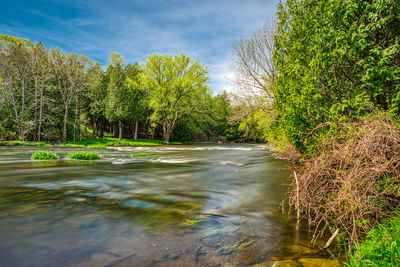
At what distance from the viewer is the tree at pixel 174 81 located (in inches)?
1464

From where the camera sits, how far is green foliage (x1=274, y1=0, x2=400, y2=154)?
20.3 ft

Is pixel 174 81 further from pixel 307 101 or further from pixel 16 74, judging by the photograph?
pixel 307 101

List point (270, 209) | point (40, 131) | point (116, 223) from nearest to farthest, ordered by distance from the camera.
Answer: point (116, 223) → point (270, 209) → point (40, 131)

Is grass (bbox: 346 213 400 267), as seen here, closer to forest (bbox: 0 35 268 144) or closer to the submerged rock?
the submerged rock

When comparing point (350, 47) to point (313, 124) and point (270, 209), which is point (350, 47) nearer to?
point (313, 124)

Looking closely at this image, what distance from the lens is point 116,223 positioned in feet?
14.8

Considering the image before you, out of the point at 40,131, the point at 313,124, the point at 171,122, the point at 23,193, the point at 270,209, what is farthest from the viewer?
the point at 171,122

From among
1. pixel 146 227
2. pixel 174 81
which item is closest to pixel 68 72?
pixel 174 81

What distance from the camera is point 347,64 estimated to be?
7.30 metres

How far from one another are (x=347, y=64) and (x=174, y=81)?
31.3 m

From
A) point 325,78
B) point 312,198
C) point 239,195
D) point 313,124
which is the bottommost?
point 239,195

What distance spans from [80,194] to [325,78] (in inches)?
343

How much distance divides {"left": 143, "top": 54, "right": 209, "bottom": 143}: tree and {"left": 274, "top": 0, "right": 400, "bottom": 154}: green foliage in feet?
94.2

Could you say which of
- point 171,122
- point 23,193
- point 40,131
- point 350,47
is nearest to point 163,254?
point 23,193
